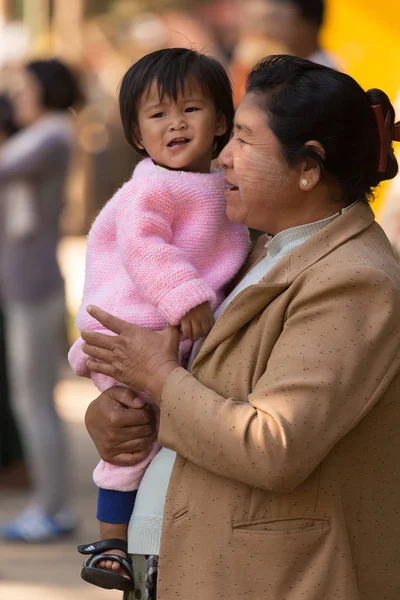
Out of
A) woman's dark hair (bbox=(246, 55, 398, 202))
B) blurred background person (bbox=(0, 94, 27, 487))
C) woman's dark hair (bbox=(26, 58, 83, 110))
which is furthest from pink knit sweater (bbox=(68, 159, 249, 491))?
blurred background person (bbox=(0, 94, 27, 487))

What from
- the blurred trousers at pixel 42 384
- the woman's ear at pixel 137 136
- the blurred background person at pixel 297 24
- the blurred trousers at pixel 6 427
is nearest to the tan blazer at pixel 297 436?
the woman's ear at pixel 137 136

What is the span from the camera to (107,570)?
8.70ft

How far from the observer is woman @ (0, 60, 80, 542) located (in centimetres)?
603

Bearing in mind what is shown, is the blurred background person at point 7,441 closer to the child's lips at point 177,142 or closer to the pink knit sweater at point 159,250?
the pink knit sweater at point 159,250

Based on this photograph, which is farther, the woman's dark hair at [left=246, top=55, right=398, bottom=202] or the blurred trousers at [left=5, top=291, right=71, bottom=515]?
the blurred trousers at [left=5, top=291, right=71, bottom=515]

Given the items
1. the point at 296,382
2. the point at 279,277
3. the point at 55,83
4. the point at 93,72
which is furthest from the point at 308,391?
the point at 93,72

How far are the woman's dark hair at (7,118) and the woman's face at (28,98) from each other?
343 millimetres

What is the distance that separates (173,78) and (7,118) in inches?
165

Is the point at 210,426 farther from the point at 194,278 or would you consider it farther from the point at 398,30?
the point at 398,30

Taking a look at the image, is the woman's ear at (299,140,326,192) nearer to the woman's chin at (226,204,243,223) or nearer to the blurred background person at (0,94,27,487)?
the woman's chin at (226,204,243,223)

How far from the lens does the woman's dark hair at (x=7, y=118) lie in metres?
6.74

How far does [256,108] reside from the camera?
2.46m

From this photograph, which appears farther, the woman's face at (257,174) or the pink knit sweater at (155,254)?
the pink knit sweater at (155,254)

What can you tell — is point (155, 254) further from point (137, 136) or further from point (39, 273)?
point (39, 273)
